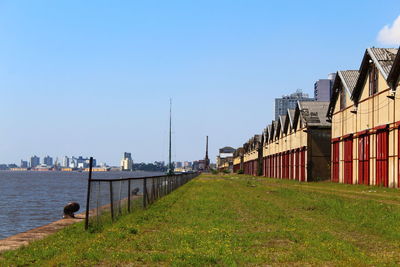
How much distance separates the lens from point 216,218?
1783cm

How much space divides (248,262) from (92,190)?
7.32 m

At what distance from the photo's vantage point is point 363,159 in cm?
4397

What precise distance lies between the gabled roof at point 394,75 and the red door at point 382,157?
3.66 meters

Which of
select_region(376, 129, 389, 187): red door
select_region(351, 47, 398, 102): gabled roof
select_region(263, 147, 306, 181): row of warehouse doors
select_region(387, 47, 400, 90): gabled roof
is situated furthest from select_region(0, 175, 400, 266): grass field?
select_region(263, 147, 306, 181): row of warehouse doors

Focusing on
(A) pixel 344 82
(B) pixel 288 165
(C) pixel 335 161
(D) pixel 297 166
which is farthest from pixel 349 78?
(B) pixel 288 165

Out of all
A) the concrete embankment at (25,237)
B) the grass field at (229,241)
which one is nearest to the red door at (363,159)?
the grass field at (229,241)

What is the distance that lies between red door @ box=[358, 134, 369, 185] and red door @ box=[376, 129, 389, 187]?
8.75 ft

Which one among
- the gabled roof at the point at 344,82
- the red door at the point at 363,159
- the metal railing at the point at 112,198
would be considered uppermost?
the gabled roof at the point at 344,82

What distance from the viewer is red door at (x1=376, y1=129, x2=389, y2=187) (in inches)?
1513

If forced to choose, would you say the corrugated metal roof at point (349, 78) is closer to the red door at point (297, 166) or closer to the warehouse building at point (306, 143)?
the warehouse building at point (306, 143)

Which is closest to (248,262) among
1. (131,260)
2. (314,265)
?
(314,265)

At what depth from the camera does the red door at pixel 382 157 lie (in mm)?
38438

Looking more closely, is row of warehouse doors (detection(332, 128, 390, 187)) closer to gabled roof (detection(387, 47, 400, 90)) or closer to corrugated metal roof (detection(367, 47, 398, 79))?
gabled roof (detection(387, 47, 400, 90))

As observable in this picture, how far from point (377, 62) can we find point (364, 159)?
332 inches
